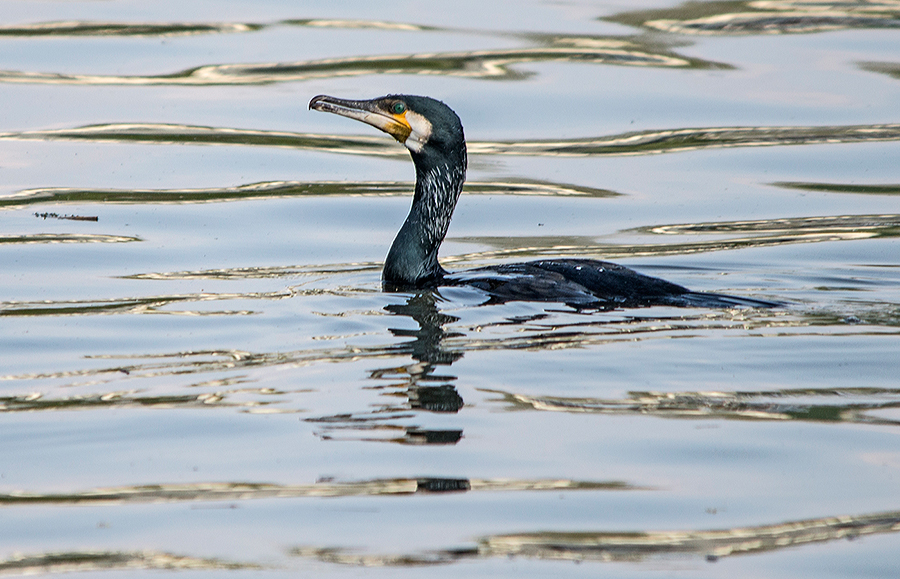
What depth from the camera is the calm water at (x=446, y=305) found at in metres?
3.81

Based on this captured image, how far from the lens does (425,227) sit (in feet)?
24.5

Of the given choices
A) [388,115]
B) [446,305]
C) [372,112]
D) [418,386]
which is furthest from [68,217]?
[418,386]

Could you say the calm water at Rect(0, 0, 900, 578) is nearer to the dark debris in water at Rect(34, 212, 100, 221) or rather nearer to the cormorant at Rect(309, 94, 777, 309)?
the dark debris in water at Rect(34, 212, 100, 221)

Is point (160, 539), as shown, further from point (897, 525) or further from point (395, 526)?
point (897, 525)

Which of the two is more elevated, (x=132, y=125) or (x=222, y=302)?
(x=132, y=125)

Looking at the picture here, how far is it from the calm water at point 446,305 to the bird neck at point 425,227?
28cm

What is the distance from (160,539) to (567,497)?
129cm

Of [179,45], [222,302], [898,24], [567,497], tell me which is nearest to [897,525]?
[567,497]

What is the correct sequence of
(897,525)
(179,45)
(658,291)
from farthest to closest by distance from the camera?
(179,45), (658,291), (897,525)

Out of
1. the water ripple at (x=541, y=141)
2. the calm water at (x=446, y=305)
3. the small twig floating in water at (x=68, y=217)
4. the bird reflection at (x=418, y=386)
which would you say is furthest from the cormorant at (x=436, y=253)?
the water ripple at (x=541, y=141)

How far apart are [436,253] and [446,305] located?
87 centimetres

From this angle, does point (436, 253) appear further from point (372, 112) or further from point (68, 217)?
point (68, 217)

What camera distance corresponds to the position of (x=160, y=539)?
3.68m

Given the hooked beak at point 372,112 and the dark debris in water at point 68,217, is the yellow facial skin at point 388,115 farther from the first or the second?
the dark debris in water at point 68,217
